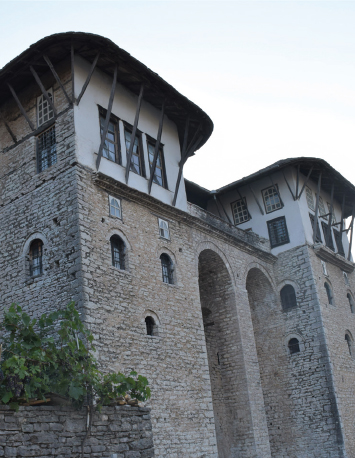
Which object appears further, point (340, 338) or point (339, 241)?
point (339, 241)

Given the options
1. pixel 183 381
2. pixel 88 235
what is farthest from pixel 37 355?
pixel 183 381

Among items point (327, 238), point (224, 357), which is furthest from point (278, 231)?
point (224, 357)

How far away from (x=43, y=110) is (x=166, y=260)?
5455mm

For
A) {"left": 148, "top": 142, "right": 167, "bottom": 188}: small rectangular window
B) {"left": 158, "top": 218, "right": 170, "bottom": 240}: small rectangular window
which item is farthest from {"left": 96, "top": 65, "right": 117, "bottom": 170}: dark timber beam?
{"left": 158, "top": 218, "right": 170, "bottom": 240}: small rectangular window

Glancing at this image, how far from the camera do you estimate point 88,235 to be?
12273 millimetres

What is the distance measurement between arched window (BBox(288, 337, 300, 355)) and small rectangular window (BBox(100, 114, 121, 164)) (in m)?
9.90

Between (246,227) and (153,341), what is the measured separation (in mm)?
10137

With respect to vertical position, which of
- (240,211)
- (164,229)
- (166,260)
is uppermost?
(240,211)

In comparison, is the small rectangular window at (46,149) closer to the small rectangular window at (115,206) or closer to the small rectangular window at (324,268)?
the small rectangular window at (115,206)

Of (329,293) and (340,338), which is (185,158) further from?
(340,338)

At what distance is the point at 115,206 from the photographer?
13531mm

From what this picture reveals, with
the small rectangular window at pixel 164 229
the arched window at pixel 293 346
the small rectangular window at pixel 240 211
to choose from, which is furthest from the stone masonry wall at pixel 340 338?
the small rectangular window at pixel 164 229

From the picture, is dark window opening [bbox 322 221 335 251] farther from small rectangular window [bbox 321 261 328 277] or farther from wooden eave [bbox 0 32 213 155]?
wooden eave [bbox 0 32 213 155]

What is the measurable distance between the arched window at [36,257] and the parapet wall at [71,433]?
460cm
